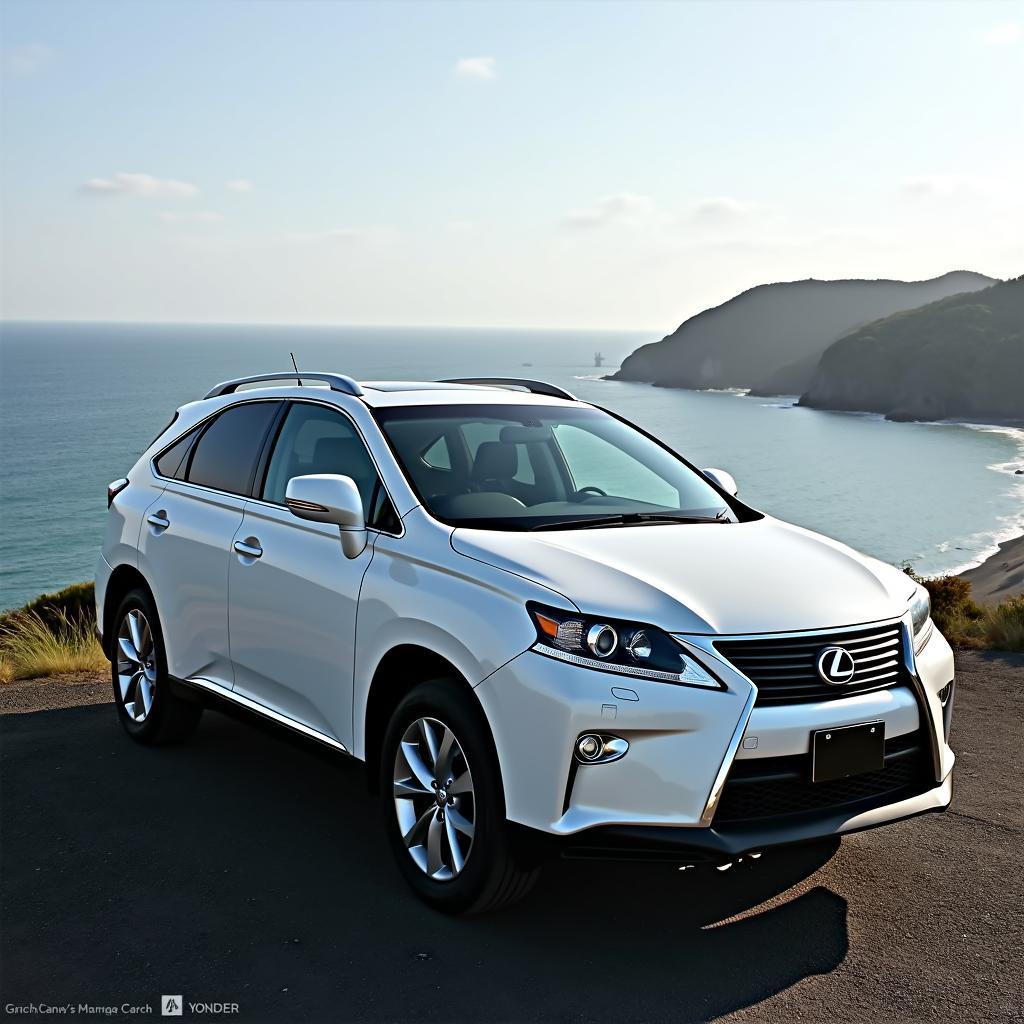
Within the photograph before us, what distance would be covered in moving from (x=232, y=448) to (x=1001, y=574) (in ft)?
166

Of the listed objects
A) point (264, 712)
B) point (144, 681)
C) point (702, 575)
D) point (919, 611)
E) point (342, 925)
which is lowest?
point (342, 925)

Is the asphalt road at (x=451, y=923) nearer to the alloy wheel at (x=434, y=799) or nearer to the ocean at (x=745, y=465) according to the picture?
the alloy wheel at (x=434, y=799)

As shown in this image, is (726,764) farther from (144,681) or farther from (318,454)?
(144,681)

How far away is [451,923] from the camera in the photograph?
3795mm

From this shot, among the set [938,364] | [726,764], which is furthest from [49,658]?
[938,364]

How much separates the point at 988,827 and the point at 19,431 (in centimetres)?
9554

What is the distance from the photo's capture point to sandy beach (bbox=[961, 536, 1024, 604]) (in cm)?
4381

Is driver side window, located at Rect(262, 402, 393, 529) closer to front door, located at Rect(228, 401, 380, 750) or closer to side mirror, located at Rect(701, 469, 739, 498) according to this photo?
front door, located at Rect(228, 401, 380, 750)

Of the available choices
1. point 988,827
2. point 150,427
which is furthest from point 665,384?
point 988,827

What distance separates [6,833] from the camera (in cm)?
476

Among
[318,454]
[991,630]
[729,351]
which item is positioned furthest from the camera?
[729,351]

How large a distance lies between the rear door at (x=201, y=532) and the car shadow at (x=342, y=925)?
656 mm

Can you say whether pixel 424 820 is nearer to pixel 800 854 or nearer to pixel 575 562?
pixel 575 562

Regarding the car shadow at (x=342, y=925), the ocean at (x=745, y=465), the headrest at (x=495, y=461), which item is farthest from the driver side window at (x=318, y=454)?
the ocean at (x=745, y=465)
